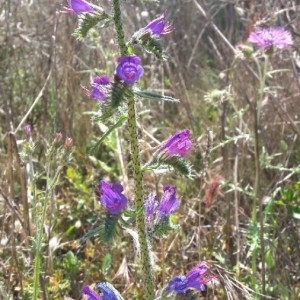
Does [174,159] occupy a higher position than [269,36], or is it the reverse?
[269,36]

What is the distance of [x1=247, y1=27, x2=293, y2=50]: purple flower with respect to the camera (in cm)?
314

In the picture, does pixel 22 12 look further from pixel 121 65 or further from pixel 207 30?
pixel 121 65

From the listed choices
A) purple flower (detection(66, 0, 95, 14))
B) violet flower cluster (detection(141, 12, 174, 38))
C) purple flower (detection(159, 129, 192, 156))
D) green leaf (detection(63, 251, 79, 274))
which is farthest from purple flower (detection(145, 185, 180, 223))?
green leaf (detection(63, 251, 79, 274))

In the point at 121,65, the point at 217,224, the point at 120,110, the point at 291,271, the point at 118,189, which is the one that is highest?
the point at 121,65

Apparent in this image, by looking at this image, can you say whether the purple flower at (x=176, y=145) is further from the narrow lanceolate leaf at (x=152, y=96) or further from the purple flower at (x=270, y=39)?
the purple flower at (x=270, y=39)

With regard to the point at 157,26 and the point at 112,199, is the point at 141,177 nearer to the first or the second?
the point at 112,199

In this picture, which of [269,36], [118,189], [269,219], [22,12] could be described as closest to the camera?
[118,189]

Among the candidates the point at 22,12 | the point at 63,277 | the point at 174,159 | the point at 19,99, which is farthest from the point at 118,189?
the point at 22,12

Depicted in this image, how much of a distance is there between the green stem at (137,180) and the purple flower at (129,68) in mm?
64

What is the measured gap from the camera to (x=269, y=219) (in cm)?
345

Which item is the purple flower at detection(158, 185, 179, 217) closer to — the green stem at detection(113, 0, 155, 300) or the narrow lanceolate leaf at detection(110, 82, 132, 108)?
the green stem at detection(113, 0, 155, 300)

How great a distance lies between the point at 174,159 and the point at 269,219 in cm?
157

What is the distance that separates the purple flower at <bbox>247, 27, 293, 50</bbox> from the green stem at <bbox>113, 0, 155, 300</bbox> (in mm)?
1372

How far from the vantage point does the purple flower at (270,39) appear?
3141 mm
